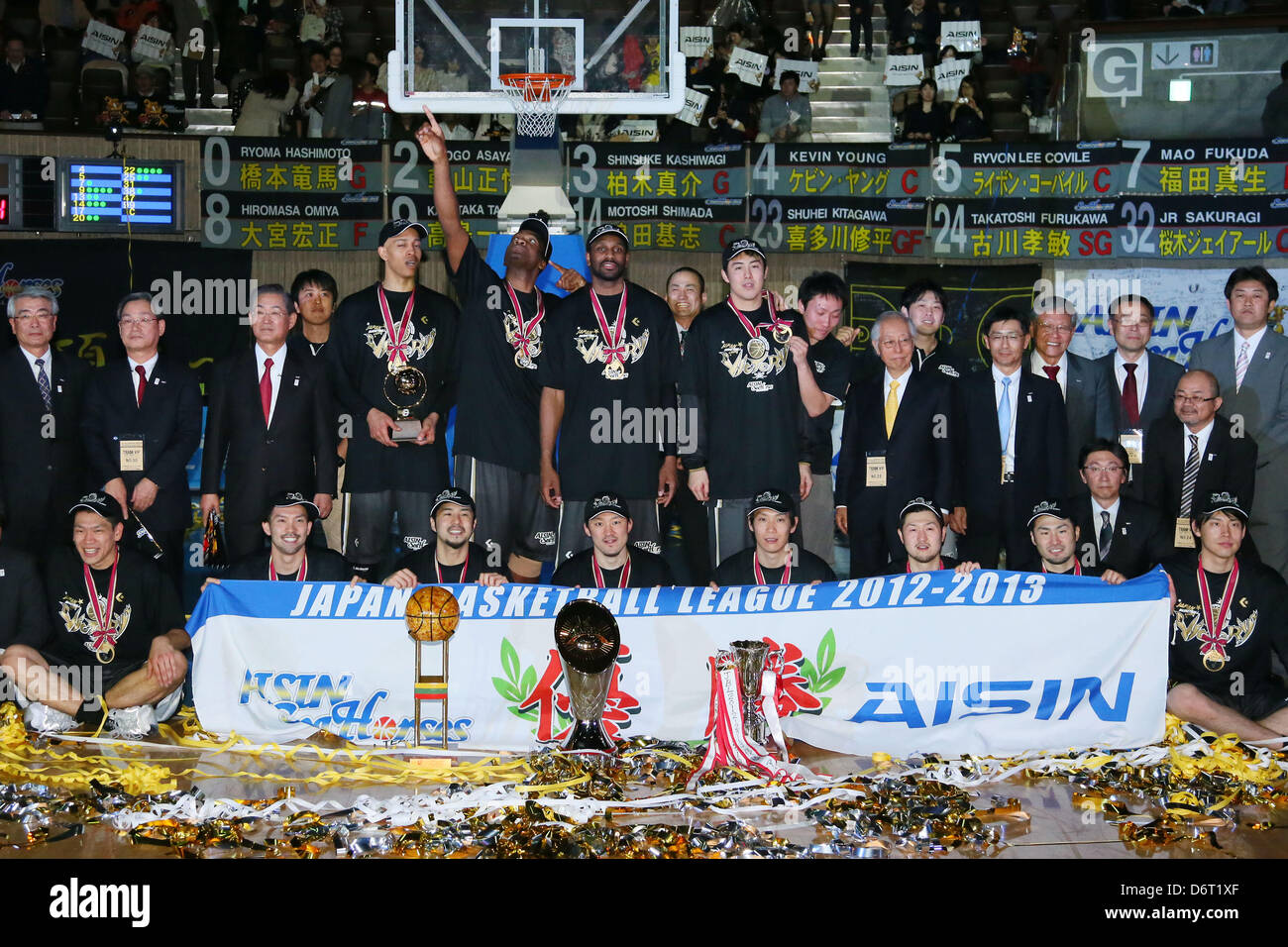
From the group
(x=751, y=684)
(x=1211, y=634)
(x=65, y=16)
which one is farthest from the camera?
(x=65, y=16)

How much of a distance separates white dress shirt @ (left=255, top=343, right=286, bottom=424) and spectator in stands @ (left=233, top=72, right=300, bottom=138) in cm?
573

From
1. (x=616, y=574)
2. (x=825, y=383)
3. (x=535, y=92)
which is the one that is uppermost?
(x=535, y=92)

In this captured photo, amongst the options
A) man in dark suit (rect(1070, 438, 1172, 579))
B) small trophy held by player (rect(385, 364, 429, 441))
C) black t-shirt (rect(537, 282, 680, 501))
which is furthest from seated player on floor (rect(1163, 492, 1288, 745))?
small trophy held by player (rect(385, 364, 429, 441))

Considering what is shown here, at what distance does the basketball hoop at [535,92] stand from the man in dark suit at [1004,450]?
3388mm

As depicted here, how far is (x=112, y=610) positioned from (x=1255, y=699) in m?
5.93

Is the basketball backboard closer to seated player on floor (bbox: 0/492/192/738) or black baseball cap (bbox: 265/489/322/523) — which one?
black baseball cap (bbox: 265/489/322/523)

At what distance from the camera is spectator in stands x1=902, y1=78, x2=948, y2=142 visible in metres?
12.7

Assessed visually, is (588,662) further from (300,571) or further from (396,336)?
(396,336)

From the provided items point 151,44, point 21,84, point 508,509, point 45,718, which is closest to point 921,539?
point 508,509

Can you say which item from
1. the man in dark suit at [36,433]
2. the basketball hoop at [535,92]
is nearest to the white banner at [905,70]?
the basketball hoop at [535,92]

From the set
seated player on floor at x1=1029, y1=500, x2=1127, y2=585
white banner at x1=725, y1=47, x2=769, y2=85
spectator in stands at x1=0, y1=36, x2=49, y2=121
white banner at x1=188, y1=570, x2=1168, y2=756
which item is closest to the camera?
white banner at x1=188, y1=570, x2=1168, y2=756

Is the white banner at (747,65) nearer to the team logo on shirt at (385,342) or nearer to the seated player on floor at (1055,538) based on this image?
the team logo on shirt at (385,342)

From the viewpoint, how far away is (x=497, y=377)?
317 inches

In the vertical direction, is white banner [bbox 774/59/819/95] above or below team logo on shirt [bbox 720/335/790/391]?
above
